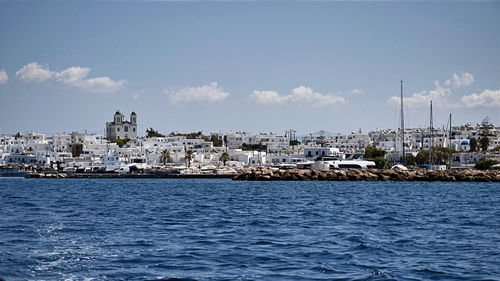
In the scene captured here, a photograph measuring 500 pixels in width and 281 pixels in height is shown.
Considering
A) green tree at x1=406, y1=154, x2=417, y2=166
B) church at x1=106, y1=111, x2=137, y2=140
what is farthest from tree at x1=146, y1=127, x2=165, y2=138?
green tree at x1=406, y1=154, x2=417, y2=166

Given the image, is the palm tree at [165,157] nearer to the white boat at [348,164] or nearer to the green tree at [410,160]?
the white boat at [348,164]

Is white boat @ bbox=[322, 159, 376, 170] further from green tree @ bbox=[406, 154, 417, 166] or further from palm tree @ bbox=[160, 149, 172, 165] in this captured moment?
palm tree @ bbox=[160, 149, 172, 165]

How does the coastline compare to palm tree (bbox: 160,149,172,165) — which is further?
palm tree (bbox: 160,149,172,165)

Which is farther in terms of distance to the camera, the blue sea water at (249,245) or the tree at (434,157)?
the tree at (434,157)

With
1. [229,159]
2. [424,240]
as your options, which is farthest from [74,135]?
[424,240]

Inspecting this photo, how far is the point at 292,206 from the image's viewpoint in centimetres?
3250

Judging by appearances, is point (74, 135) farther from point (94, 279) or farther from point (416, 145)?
point (94, 279)

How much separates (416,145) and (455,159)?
3558cm

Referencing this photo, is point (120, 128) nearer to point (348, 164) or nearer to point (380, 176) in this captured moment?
point (348, 164)

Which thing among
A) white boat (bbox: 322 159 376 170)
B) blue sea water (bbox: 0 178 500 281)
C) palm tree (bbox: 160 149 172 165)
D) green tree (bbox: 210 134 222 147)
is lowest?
blue sea water (bbox: 0 178 500 281)

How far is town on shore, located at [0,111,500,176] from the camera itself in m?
107

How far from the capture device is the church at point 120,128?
177125 mm

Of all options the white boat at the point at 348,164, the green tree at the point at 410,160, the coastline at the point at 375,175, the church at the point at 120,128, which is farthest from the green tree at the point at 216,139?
the coastline at the point at 375,175

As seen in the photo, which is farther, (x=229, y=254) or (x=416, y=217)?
(x=416, y=217)
